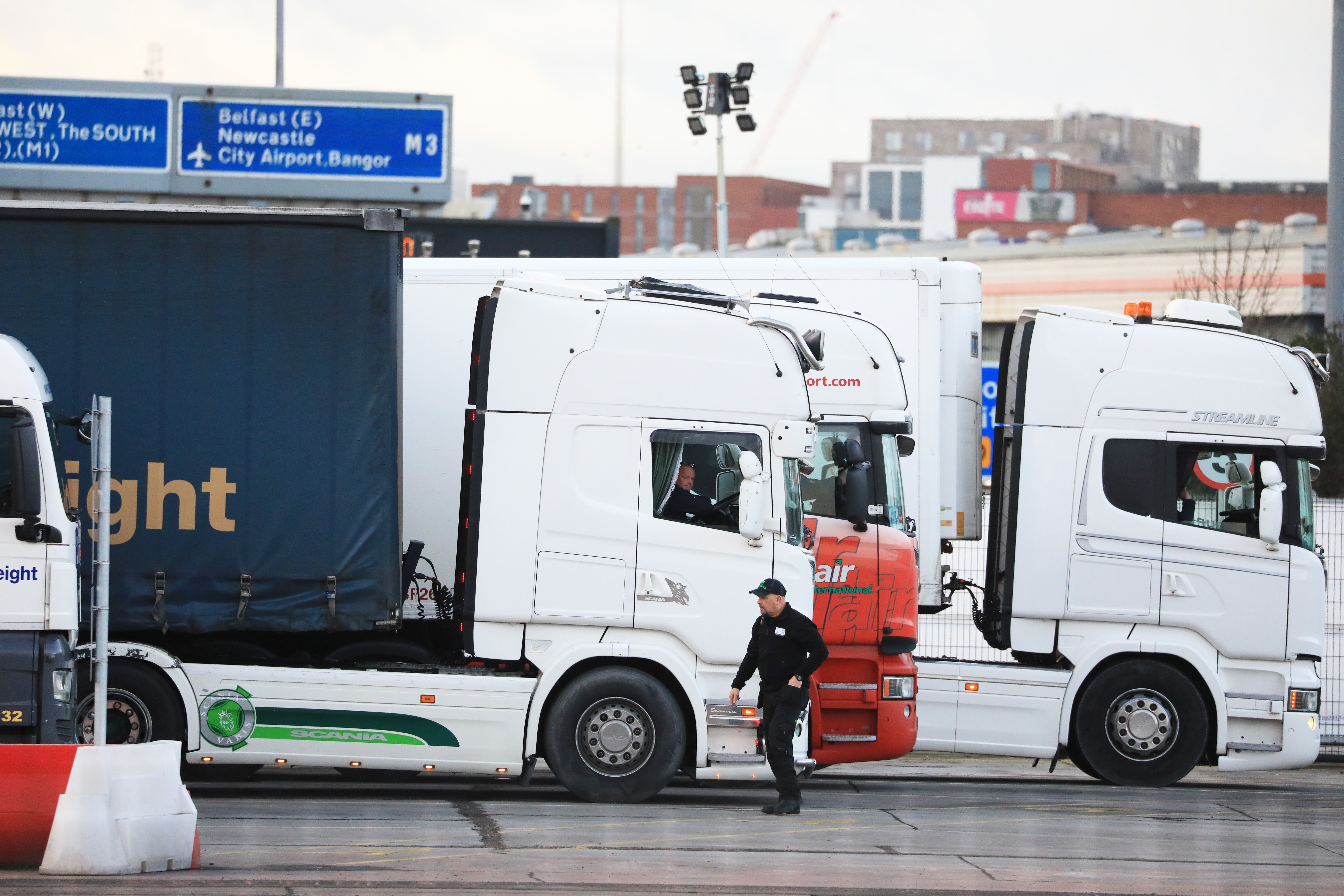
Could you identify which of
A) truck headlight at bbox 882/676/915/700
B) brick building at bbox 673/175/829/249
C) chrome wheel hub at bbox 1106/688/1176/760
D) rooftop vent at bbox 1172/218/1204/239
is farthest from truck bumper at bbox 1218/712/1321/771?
brick building at bbox 673/175/829/249

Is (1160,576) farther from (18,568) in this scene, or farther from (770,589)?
(18,568)

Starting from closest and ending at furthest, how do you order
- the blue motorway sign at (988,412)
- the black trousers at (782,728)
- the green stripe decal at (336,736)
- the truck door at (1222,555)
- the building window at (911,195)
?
1. the black trousers at (782,728)
2. the green stripe decal at (336,736)
3. the truck door at (1222,555)
4. the blue motorway sign at (988,412)
5. the building window at (911,195)

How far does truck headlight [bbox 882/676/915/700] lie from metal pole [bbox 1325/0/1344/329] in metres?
10.3

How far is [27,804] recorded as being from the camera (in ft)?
27.3

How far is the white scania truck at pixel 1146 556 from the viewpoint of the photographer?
474 inches

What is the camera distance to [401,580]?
11133 mm

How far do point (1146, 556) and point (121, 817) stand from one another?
787 centimetres

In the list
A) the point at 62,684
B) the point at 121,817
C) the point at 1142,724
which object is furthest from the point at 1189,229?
the point at 121,817

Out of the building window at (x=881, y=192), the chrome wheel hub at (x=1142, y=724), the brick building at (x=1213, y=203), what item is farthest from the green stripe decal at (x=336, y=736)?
the building window at (x=881, y=192)

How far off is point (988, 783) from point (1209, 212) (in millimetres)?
80047

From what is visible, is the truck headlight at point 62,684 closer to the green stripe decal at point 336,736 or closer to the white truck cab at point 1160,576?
the green stripe decal at point 336,736

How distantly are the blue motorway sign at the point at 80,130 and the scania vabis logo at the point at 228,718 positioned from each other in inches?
539

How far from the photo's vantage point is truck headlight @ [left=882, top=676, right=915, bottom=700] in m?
11.2

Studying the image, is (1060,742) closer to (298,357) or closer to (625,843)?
(625,843)
